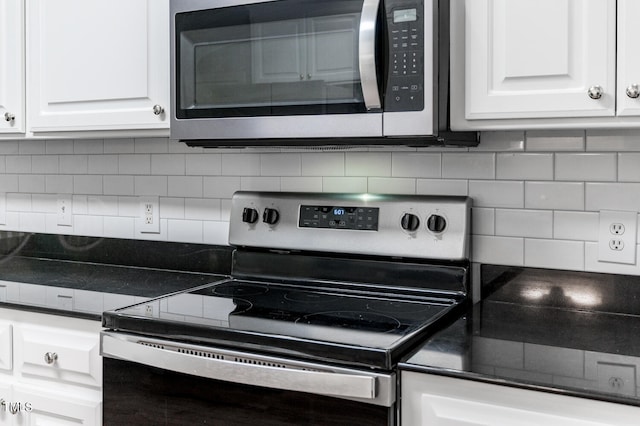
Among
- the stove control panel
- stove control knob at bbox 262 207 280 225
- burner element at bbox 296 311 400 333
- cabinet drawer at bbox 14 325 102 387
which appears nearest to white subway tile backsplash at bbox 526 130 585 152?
the stove control panel

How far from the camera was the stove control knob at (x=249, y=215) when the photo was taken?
6.80 ft

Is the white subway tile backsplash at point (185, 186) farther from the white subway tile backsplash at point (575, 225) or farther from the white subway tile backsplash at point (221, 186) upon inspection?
the white subway tile backsplash at point (575, 225)

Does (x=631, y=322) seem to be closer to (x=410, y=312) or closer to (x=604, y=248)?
(x=604, y=248)

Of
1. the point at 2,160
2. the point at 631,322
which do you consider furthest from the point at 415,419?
the point at 2,160

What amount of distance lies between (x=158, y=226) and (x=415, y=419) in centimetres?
131

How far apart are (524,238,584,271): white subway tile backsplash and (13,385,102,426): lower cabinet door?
3.84 feet

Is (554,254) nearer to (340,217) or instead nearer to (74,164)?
(340,217)

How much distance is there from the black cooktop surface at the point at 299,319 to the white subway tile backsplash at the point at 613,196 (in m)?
0.42

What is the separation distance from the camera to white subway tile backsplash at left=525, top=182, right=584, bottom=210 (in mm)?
1734

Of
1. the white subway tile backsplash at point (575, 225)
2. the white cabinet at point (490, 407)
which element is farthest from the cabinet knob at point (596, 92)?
the white cabinet at point (490, 407)

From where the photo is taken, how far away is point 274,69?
1.71 m

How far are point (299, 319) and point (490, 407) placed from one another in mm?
488

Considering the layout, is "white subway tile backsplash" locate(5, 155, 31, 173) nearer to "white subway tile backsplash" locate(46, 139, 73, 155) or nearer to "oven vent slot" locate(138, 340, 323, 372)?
"white subway tile backsplash" locate(46, 139, 73, 155)

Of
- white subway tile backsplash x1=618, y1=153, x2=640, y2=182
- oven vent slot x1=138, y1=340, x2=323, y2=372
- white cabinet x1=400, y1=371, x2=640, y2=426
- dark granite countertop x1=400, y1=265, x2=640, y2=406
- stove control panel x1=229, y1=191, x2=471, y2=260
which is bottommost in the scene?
white cabinet x1=400, y1=371, x2=640, y2=426
